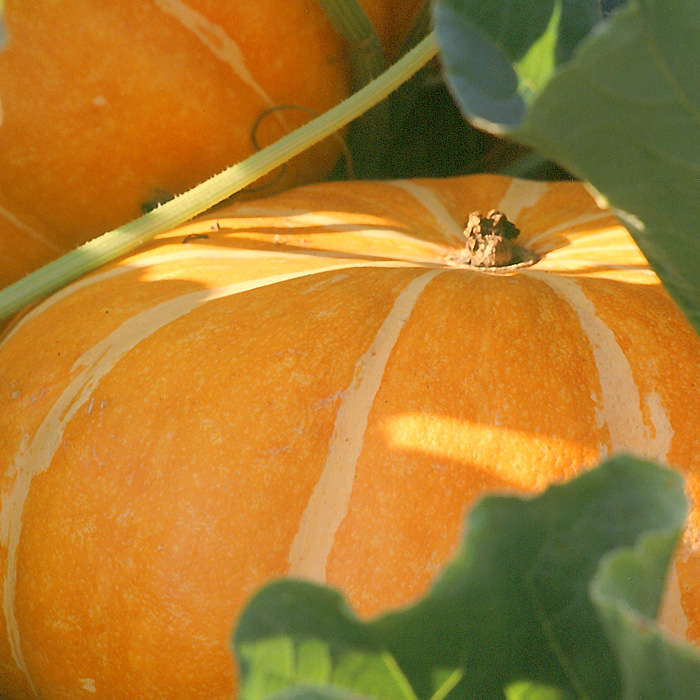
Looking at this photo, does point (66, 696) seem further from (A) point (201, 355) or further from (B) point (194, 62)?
(B) point (194, 62)

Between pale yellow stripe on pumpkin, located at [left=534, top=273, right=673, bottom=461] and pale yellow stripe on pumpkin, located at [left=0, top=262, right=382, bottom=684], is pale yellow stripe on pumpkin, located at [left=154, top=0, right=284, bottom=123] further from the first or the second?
pale yellow stripe on pumpkin, located at [left=534, top=273, right=673, bottom=461]

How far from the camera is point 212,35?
1133mm

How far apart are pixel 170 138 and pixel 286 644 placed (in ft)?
2.84

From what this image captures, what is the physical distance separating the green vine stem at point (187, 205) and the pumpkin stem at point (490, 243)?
0.21m

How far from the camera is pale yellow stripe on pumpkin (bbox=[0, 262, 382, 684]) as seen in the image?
85 centimetres

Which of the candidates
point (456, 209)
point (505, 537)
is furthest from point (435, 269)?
point (505, 537)

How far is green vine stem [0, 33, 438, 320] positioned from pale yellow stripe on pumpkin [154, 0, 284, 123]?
176 mm

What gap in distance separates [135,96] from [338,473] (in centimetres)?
63

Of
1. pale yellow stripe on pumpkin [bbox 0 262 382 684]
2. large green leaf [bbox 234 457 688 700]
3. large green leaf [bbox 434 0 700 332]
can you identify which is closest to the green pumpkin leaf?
large green leaf [bbox 234 457 688 700]

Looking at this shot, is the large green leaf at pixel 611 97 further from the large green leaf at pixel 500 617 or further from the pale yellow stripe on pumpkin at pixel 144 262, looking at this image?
the pale yellow stripe on pumpkin at pixel 144 262

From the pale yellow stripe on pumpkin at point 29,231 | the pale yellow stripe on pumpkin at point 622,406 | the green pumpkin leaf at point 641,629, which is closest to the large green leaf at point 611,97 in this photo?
the pale yellow stripe on pumpkin at point 622,406

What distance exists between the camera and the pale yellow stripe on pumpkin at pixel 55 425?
850 millimetres

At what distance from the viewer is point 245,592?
734 millimetres

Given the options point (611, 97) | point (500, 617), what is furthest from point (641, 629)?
point (611, 97)
